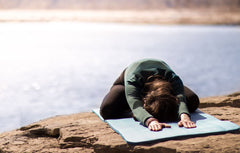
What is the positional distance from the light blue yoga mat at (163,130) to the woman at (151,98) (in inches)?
2.1

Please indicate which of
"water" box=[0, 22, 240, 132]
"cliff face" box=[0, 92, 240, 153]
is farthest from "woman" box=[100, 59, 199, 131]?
"water" box=[0, 22, 240, 132]

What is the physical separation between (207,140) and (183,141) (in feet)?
0.53

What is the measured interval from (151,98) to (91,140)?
517 mm

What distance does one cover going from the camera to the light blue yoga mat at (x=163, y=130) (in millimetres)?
2453

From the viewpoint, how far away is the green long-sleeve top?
2.70 metres

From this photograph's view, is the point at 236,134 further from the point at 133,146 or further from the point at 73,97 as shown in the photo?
the point at 73,97

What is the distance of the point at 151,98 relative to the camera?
2670 mm

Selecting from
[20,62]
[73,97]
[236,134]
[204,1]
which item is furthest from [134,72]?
[204,1]

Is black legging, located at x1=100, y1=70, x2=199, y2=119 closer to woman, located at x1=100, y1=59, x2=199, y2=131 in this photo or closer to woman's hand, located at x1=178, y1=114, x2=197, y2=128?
woman, located at x1=100, y1=59, x2=199, y2=131

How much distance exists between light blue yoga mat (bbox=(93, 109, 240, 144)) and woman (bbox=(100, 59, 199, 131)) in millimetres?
54

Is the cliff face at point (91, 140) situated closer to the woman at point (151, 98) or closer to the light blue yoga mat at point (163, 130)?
the light blue yoga mat at point (163, 130)

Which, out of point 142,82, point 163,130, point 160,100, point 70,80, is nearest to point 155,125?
point 163,130

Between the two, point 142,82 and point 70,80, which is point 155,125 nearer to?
point 142,82

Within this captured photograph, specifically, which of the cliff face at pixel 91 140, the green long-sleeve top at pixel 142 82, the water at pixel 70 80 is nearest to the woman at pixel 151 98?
the green long-sleeve top at pixel 142 82
